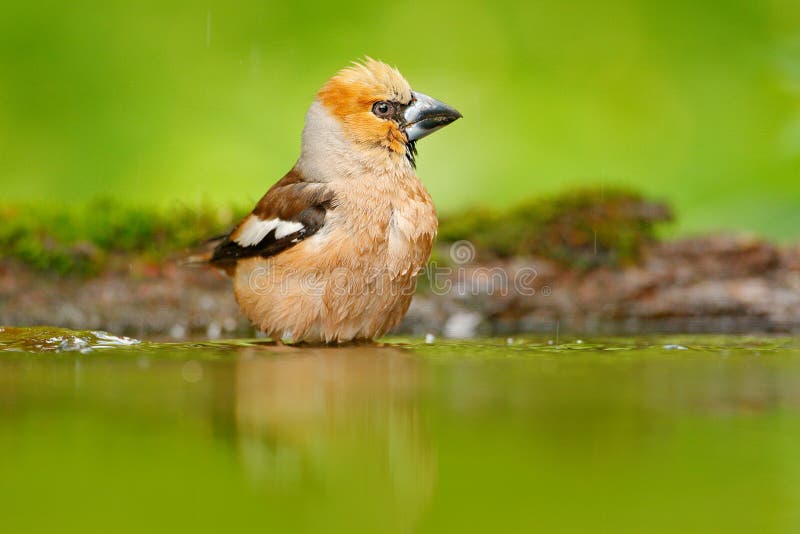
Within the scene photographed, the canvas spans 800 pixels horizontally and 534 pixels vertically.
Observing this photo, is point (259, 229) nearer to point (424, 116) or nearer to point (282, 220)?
point (282, 220)

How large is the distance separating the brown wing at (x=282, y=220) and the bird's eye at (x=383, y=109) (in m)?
0.52

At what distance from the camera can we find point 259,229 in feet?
16.1

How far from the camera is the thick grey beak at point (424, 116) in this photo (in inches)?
195

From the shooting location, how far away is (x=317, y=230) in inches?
182

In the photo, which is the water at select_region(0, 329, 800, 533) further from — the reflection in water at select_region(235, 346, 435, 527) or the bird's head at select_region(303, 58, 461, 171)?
the bird's head at select_region(303, 58, 461, 171)

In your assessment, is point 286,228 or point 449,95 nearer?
point 286,228

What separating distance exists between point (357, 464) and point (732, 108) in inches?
307

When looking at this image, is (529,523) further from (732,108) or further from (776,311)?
(732,108)

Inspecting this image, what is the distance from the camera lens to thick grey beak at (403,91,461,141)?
4.95 meters

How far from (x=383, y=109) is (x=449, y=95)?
3991 millimetres

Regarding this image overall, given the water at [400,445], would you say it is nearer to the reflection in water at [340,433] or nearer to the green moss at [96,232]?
the reflection in water at [340,433]

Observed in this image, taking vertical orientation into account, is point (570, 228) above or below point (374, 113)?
below

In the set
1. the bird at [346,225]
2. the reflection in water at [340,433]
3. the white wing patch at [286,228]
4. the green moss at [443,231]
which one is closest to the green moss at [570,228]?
the green moss at [443,231]

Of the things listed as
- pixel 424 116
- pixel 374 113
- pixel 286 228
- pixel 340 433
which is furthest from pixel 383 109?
pixel 340 433
